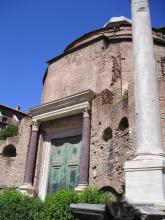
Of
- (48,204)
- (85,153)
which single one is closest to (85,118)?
(85,153)

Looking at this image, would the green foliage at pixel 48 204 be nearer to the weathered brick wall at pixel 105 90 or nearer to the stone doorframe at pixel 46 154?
the weathered brick wall at pixel 105 90

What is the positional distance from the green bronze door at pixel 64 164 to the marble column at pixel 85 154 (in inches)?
53.2

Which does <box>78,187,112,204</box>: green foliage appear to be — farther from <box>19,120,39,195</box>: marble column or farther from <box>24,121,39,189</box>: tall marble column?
<box>24,121,39,189</box>: tall marble column

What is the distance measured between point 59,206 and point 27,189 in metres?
5.04

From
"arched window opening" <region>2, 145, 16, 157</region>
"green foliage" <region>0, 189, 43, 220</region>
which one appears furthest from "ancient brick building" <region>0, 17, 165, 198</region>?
"arched window opening" <region>2, 145, 16, 157</region>

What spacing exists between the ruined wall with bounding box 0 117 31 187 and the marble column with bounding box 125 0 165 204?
30.3 feet

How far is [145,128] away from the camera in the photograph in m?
5.16

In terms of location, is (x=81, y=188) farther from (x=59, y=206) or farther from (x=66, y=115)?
(x=66, y=115)

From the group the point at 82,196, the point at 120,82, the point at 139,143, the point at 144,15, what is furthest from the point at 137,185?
the point at 120,82

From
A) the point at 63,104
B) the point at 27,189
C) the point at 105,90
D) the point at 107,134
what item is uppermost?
the point at 105,90

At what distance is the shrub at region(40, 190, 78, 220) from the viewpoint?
7277 millimetres

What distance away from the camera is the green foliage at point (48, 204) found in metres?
7.37

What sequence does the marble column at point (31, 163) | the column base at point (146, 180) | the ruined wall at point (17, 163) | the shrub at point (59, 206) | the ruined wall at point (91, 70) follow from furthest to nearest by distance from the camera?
the ruined wall at point (17, 163)
the ruined wall at point (91, 70)
the marble column at point (31, 163)
the shrub at point (59, 206)
the column base at point (146, 180)

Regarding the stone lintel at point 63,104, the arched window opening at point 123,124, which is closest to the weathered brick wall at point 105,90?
the arched window opening at point 123,124
